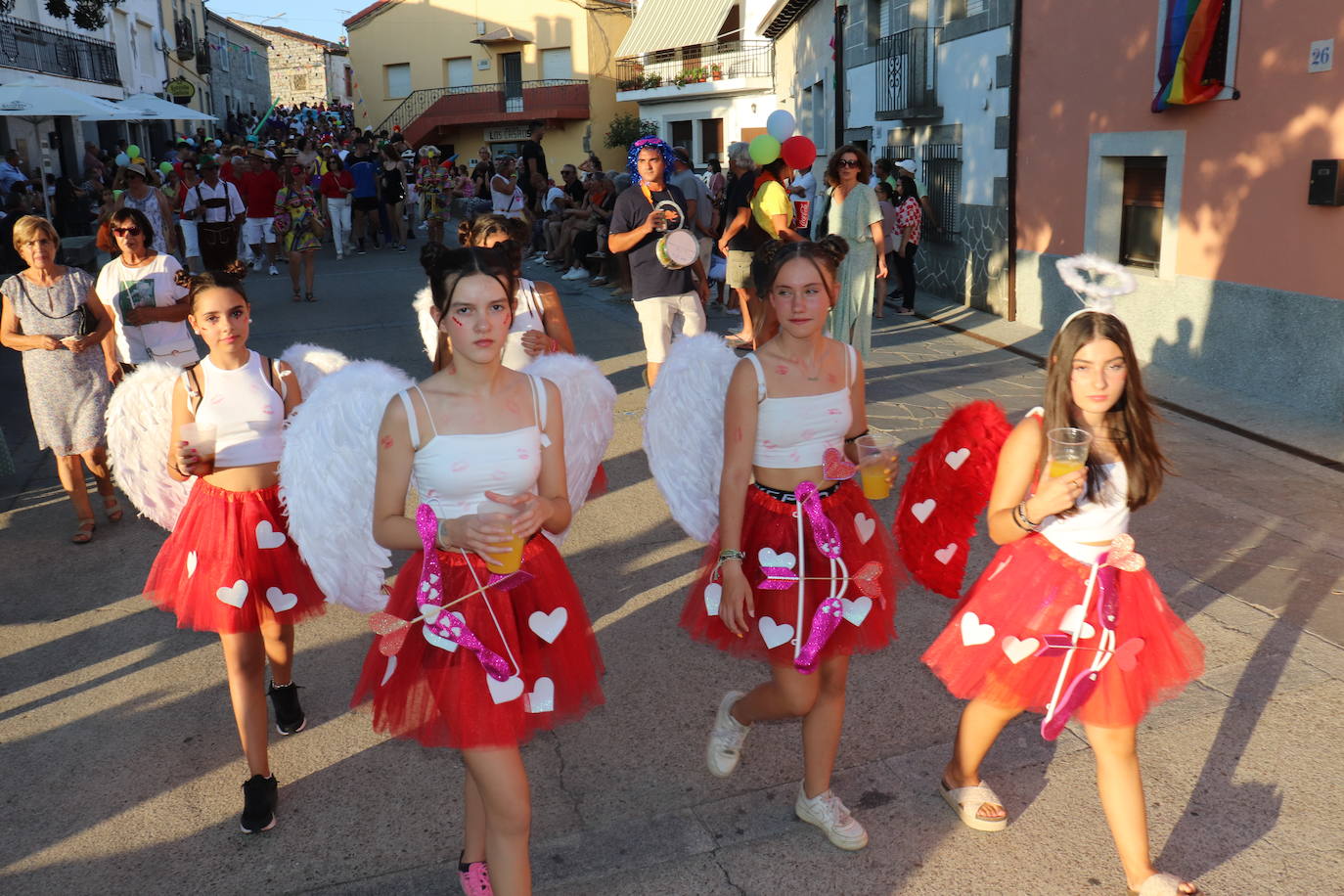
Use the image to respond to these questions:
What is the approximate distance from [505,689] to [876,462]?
1259 mm

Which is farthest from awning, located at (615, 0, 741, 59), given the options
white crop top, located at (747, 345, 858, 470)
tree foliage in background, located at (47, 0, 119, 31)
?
white crop top, located at (747, 345, 858, 470)

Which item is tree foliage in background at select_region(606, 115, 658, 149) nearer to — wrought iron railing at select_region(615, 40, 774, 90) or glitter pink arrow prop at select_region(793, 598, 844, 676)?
wrought iron railing at select_region(615, 40, 774, 90)

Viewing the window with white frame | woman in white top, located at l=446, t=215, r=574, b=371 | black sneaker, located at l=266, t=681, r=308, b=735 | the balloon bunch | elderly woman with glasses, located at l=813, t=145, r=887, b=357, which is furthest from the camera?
the balloon bunch

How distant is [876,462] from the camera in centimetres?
318

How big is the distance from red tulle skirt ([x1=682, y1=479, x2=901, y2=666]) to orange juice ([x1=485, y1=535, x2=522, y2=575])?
0.79m

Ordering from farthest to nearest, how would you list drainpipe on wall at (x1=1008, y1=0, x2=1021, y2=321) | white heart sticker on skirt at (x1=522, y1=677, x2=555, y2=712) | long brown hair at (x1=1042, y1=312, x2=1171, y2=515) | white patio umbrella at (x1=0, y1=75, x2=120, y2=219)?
white patio umbrella at (x1=0, y1=75, x2=120, y2=219) < drainpipe on wall at (x1=1008, y1=0, x2=1021, y2=321) < long brown hair at (x1=1042, y1=312, x2=1171, y2=515) < white heart sticker on skirt at (x1=522, y1=677, x2=555, y2=712)

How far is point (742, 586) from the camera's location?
3.04 metres

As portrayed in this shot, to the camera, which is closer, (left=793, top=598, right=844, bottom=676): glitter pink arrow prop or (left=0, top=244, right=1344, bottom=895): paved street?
(left=793, top=598, right=844, bottom=676): glitter pink arrow prop

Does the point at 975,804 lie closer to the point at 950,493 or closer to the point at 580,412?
the point at 950,493

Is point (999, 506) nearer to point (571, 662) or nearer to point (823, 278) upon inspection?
point (823, 278)

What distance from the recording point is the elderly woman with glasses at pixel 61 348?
5879 millimetres

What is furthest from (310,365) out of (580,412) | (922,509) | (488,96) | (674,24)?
(488,96)

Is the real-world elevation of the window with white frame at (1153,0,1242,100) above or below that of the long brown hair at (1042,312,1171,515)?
above

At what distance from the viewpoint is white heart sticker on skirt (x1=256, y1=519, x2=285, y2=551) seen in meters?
3.50
